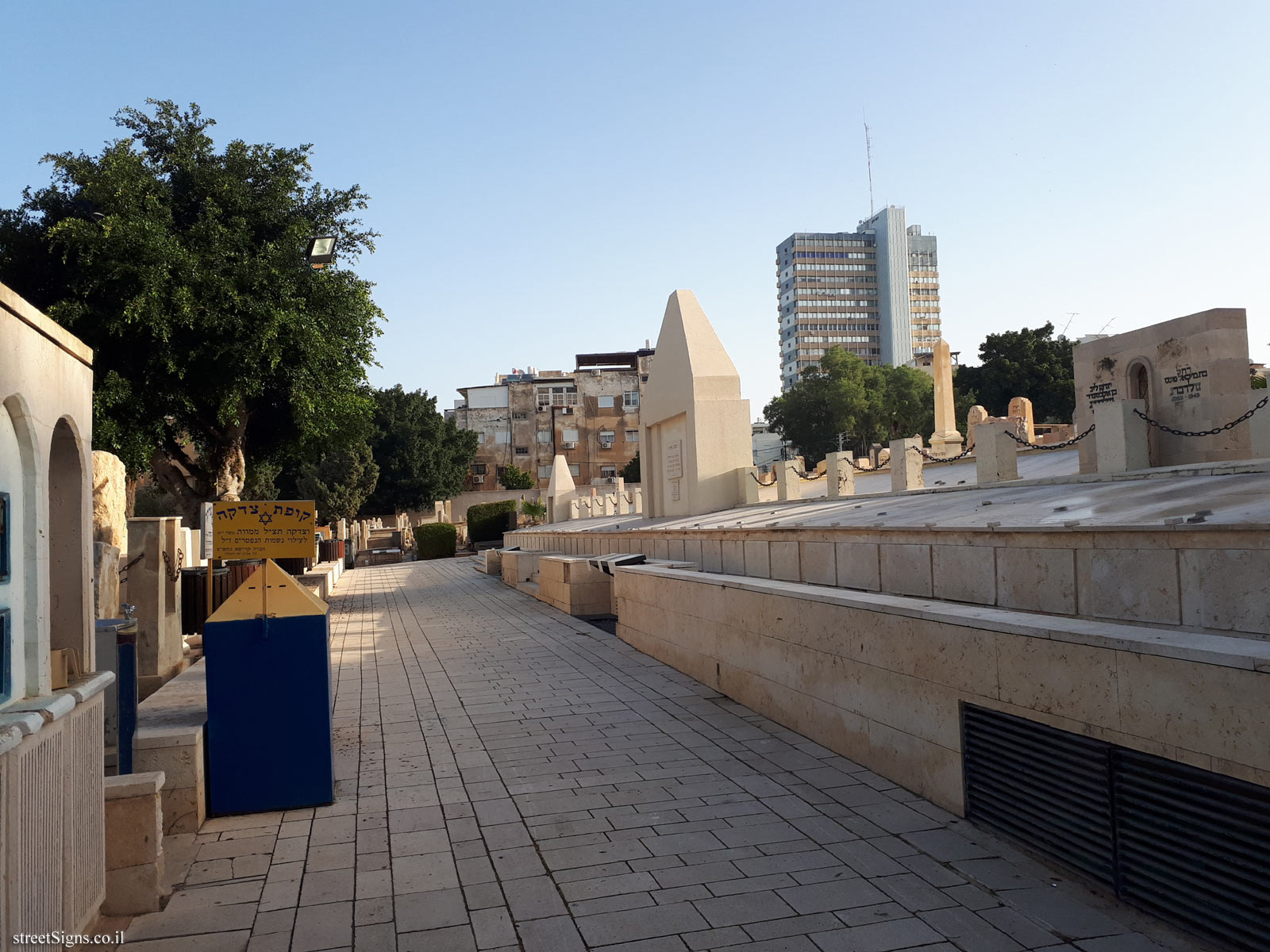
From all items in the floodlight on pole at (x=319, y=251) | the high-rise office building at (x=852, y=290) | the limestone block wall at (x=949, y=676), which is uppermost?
the high-rise office building at (x=852, y=290)

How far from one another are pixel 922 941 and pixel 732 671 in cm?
437

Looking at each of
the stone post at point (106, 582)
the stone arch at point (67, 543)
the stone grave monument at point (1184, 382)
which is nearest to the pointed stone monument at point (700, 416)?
the stone grave monument at point (1184, 382)

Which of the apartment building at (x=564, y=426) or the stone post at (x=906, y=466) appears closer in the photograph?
the stone post at (x=906, y=466)

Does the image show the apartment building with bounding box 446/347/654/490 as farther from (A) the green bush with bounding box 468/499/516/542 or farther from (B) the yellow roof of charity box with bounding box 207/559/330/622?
(B) the yellow roof of charity box with bounding box 207/559/330/622

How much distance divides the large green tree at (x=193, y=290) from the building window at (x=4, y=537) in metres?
12.2

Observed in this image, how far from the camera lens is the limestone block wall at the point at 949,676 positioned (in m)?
3.24

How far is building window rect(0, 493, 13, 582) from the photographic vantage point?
3.09 m

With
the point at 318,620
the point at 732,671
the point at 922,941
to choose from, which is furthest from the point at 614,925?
the point at 732,671

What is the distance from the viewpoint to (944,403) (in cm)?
2514

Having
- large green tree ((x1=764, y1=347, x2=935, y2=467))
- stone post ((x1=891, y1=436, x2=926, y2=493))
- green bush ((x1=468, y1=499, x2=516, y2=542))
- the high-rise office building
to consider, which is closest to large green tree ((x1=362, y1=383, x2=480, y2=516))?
green bush ((x1=468, y1=499, x2=516, y2=542))

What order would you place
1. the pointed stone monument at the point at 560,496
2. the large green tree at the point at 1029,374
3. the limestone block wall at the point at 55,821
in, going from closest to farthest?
the limestone block wall at the point at 55,821 < the pointed stone monument at the point at 560,496 < the large green tree at the point at 1029,374

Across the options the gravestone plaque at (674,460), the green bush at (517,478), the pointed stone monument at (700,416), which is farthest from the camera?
the green bush at (517,478)

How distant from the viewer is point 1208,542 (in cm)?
433

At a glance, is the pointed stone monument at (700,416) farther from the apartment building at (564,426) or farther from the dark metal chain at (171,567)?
the apartment building at (564,426)
